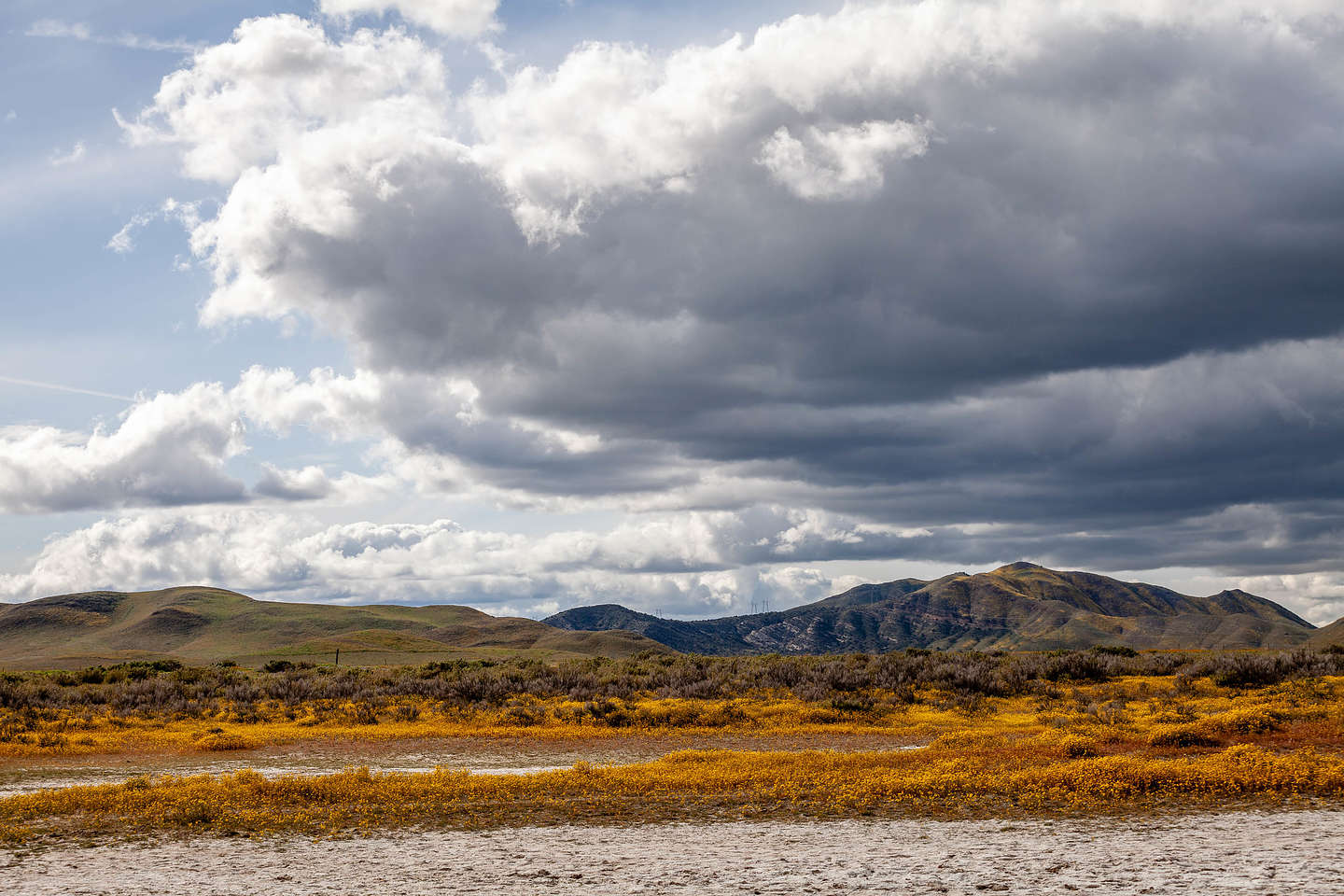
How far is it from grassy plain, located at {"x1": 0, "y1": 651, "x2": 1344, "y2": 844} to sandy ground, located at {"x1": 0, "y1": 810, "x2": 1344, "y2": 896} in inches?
53.9

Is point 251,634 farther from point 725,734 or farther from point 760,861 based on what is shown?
point 760,861

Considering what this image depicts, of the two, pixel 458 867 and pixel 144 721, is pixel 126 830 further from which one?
pixel 144 721

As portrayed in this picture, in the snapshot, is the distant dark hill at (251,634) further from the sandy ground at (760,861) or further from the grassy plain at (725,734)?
the sandy ground at (760,861)

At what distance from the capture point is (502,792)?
1877 centimetres

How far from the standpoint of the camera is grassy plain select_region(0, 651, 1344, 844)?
1706 centimetres

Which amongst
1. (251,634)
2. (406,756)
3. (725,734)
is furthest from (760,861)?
(251,634)

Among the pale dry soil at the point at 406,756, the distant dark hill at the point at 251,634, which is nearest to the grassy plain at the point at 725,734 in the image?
the pale dry soil at the point at 406,756

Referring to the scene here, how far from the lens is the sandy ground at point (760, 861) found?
11852 mm

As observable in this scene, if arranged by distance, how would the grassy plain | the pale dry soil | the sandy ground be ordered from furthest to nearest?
the pale dry soil
the grassy plain
the sandy ground

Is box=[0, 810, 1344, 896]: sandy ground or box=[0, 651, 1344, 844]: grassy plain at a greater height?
box=[0, 810, 1344, 896]: sandy ground

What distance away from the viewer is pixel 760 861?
13.2m

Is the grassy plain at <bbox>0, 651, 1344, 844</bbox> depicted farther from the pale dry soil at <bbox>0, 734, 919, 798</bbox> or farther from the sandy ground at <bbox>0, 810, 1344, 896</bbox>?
the sandy ground at <bbox>0, 810, 1344, 896</bbox>

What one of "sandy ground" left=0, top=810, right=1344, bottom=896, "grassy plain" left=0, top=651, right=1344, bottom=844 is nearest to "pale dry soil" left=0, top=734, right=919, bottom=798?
"grassy plain" left=0, top=651, right=1344, bottom=844

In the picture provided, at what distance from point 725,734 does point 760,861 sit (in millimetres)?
18161
